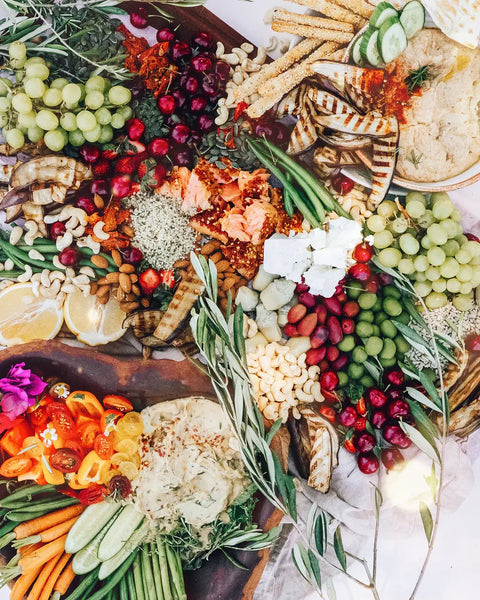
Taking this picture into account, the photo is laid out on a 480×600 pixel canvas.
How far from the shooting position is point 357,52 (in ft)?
4.21

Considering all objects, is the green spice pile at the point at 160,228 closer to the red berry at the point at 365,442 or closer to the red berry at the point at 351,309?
the red berry at the point at 351,309

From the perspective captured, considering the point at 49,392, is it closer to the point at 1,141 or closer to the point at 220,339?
the point at 220,339

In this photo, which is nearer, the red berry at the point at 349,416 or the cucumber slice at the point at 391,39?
the cucumber slice at the point at 391,39

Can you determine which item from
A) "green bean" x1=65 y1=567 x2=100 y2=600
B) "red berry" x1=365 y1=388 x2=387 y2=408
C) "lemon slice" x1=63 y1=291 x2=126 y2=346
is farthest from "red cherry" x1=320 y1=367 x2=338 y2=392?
"green bean" x1=65 y1=567 x2=100 y2=600

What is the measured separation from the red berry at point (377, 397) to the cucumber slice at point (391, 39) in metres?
0.93

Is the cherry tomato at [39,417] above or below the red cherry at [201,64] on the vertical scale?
below

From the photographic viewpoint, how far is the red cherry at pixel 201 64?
1310 millimetres

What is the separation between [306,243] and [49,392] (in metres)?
0.85

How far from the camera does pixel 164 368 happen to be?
1309 millimetres

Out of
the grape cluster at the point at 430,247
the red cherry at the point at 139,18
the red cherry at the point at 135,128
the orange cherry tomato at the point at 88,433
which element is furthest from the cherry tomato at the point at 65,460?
the red cherry at the point at 139,18

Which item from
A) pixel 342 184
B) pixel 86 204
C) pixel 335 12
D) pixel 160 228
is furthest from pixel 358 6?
pixel 86 204

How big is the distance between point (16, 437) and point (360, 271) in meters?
1.08

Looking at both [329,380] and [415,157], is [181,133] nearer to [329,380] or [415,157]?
[415,157]

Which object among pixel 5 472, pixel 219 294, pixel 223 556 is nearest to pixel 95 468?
pixel 5 472
